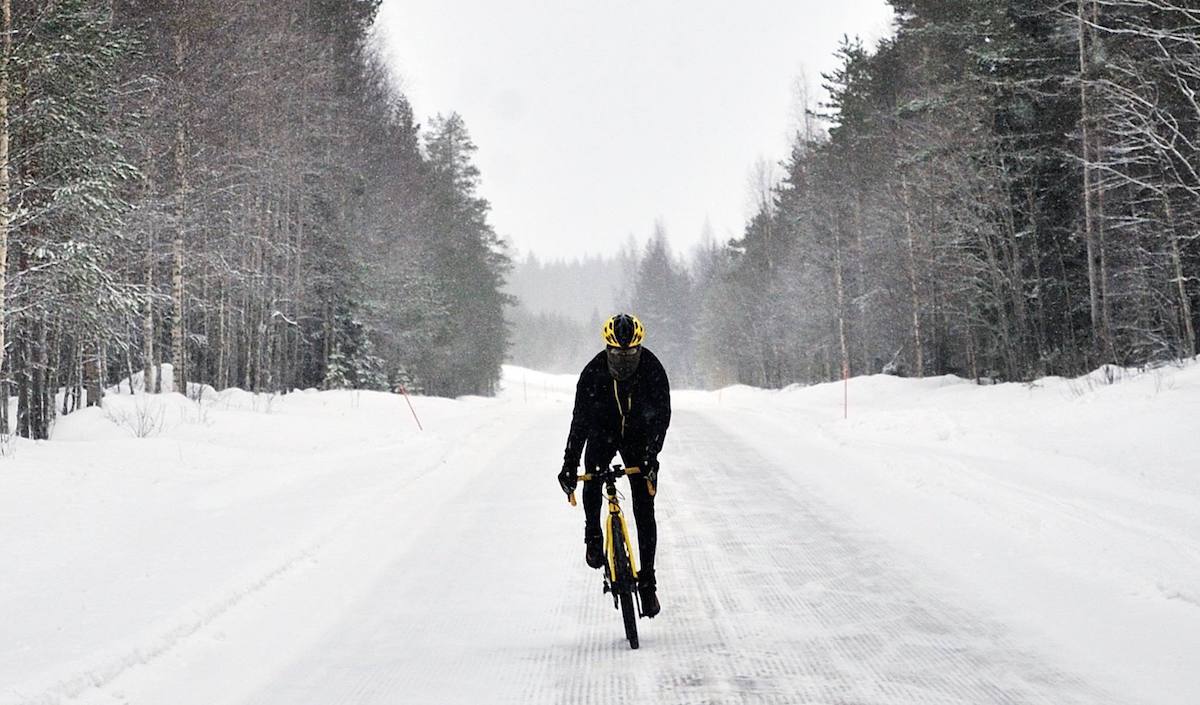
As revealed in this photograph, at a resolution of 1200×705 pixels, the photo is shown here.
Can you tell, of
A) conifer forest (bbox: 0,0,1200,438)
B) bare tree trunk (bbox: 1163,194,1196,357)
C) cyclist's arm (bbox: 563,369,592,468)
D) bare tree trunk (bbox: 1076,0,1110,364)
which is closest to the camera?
cyclist's arm (bbox: 563,369,592,468)

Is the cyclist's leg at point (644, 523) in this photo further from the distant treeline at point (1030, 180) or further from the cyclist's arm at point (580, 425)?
the distant treeline at point (1030, 180)

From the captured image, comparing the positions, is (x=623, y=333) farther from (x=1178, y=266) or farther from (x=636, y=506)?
(x=1178, y=266)

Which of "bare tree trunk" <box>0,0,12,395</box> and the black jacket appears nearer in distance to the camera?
the black jacket

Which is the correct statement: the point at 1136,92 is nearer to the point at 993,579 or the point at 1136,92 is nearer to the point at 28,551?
the point at 993,579

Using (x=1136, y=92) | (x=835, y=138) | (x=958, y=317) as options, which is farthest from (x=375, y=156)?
(x=1136, y=92)

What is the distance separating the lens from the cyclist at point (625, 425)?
208 inches

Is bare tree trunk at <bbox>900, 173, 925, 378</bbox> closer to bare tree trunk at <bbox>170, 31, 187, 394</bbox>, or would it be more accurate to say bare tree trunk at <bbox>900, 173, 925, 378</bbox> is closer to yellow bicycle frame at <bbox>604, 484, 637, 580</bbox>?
bare tree trunk at <bbox>170, 31, 187, 394</bbox>

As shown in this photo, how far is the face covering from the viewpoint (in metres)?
5.29

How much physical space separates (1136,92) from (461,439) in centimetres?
1608

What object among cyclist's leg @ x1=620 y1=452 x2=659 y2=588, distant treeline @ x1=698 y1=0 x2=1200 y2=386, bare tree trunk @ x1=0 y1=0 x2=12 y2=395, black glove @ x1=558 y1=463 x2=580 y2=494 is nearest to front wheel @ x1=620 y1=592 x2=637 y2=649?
cyclist's leg @ x1=620 y1=452 x2=659 y2=588

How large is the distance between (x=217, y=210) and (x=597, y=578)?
63.5ft

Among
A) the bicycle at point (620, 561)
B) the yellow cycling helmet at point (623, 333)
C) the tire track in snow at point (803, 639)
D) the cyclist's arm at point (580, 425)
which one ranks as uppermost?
the yellow cycling helmet at point (623, 333)

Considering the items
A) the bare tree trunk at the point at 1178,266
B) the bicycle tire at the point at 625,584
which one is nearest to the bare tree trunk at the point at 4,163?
the bicycle tire at the point at 625,584

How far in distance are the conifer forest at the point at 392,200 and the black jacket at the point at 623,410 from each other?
9959 mm
